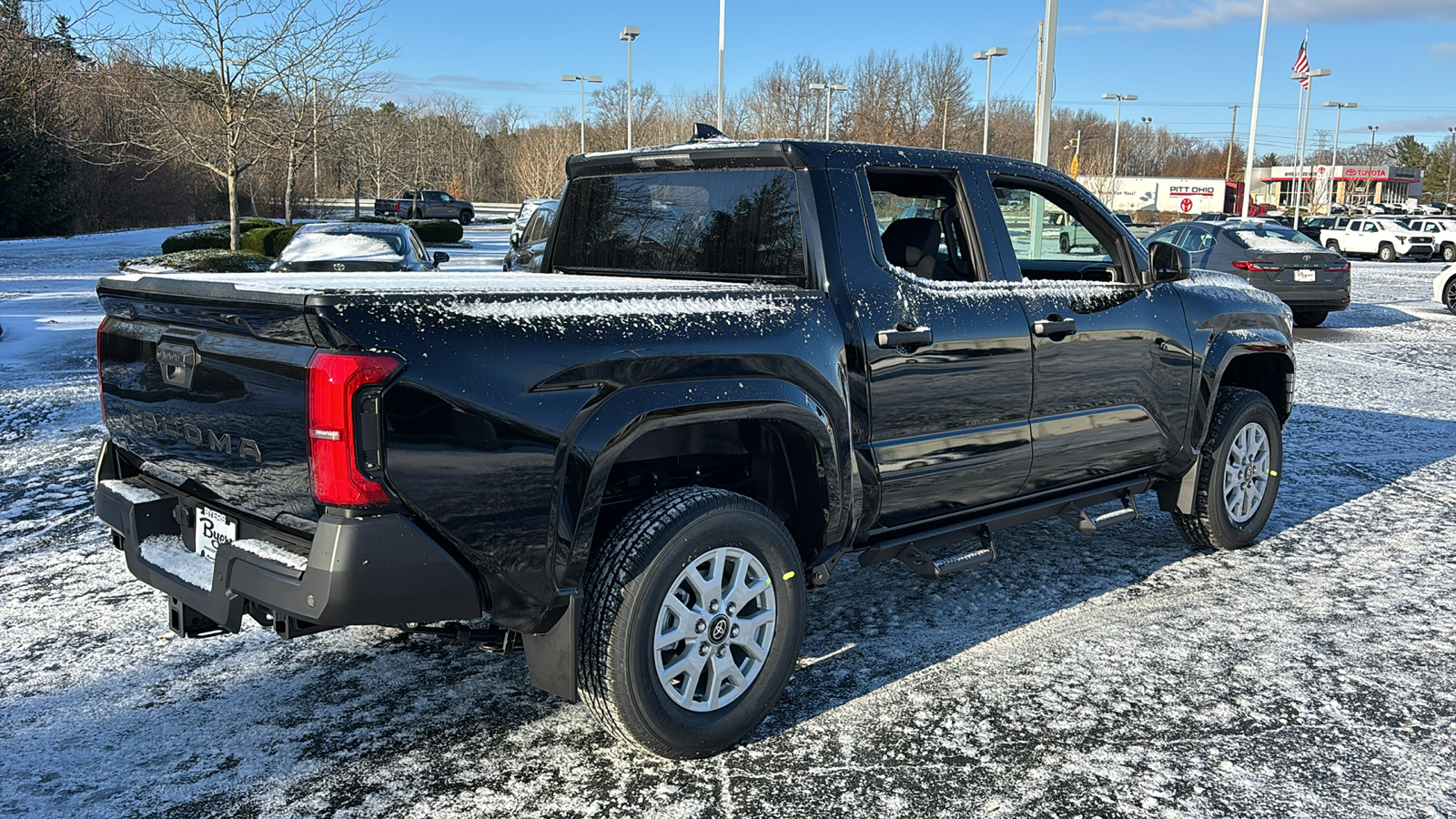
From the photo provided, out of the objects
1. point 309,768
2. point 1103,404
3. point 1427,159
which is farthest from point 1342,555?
point 1427,159

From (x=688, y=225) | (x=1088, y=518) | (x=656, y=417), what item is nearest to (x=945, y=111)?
(x=1088, y=518)

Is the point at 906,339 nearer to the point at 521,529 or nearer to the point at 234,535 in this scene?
the point at 521,529

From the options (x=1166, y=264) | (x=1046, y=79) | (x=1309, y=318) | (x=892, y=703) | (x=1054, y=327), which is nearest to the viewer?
(x=892, y=703)

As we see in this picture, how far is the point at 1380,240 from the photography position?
127 ft

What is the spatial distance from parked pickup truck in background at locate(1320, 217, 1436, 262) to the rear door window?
3969cm

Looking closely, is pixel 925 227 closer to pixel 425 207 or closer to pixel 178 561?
pixel 178 561

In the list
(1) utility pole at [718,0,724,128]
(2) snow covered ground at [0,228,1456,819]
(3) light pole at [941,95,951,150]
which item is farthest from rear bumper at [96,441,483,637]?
(3) light pole at [941,95,951,150]

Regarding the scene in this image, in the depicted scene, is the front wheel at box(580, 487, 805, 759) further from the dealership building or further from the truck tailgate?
the dealership building

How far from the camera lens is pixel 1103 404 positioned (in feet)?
15.8

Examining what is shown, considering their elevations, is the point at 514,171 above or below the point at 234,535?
above

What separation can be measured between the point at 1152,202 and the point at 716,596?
275ft

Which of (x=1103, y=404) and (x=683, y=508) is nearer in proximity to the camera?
(x=683, y=508)

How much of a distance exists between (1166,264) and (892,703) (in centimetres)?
258

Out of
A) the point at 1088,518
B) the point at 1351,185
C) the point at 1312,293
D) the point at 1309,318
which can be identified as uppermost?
the point at 1351,185
